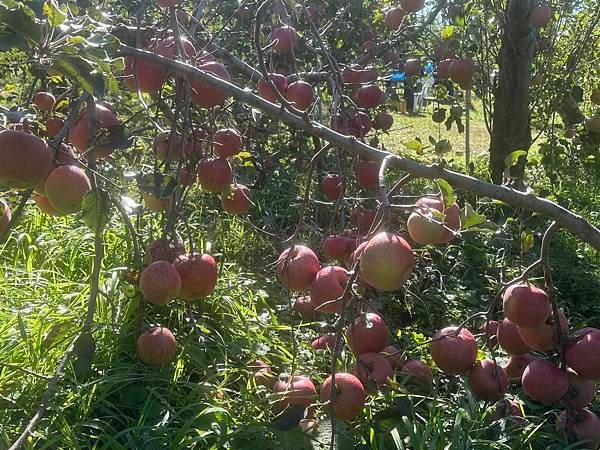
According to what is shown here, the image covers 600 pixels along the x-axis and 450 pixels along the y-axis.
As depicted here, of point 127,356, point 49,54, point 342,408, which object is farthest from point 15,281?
point 49,54

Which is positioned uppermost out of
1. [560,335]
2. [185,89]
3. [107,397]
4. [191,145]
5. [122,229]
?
[185,89]

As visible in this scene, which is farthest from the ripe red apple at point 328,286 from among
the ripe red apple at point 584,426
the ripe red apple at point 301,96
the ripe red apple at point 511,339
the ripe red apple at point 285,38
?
the ripe red apple at point 285,38

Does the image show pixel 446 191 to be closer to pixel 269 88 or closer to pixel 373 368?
pixel 373 368

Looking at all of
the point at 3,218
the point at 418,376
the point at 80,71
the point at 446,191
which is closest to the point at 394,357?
the point at 418,376

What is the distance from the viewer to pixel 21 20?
3.28 ft

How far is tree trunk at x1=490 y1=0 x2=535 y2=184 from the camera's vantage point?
4023 mm

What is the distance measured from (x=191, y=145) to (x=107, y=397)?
Result: 754 mm

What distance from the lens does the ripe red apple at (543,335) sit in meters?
1.50

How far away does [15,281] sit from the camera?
259cm

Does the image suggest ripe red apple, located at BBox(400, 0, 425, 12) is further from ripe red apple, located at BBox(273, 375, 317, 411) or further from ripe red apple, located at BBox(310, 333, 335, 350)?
ripe red apple, located at BBox(273, 375, 317, 411)

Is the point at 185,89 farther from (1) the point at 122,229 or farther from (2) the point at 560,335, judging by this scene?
(1) the point at 122,229

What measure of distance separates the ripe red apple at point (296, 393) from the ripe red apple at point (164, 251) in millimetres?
421

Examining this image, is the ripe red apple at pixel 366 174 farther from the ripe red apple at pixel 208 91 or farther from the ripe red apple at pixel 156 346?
the ripe red apple at pixel 156 346

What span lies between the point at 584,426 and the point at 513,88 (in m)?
2.93
